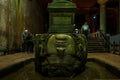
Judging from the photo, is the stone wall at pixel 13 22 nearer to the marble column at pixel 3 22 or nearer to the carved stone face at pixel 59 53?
the marble column at pixel 3 22

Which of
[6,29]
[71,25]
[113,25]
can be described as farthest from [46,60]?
[113,25]

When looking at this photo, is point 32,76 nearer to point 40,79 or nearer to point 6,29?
point 40,79

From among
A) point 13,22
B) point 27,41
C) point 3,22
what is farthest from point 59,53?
point 13,22

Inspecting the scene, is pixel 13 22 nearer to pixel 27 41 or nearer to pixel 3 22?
pixel 27 41

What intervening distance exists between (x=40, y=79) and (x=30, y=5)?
2031 centimetres

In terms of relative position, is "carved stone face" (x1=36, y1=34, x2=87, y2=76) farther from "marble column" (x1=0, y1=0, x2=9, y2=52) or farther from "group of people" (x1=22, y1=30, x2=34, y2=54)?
"group of people" (x1=22, y1=30, x2=34, y2=54)

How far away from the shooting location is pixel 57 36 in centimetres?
1096

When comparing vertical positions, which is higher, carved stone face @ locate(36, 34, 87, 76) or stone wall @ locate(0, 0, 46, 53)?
stone wall @ locate(0, 0, 46, 53)

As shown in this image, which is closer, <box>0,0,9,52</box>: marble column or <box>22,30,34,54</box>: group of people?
<box>0,0,9,52</box>: marble column

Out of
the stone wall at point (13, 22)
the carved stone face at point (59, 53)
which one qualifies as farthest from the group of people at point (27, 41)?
the carved stone face at point (59, 53)

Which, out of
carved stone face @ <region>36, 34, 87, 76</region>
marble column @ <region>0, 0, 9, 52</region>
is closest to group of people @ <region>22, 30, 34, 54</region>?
marble column @ <region>0, 0, 9, 52</region>

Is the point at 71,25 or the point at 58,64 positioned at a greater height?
the point at 71,25

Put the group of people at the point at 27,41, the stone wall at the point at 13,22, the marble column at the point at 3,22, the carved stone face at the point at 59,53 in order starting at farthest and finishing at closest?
the group of people at the point at 27,41 → the stone wall at the point at 13,22 → the marble column at the point at 3,22 → the carved stone face at the point at 59,53

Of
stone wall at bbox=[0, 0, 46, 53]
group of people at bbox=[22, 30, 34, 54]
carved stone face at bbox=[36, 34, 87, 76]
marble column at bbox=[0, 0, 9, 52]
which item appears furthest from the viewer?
group of people at bbox=[22, 30, 34, 54]
